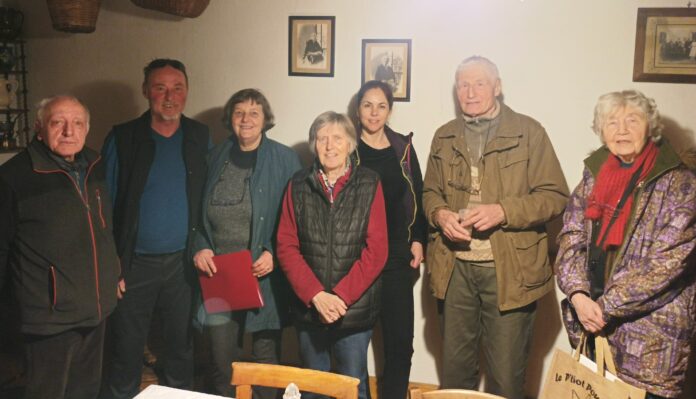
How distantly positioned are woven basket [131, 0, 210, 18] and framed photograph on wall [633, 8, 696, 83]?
6.66 ft

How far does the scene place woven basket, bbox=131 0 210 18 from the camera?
9.68 feet

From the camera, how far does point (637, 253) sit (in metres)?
2.04

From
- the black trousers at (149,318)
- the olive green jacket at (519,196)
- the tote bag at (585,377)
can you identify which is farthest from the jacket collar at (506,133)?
the black trousers at (149,318)

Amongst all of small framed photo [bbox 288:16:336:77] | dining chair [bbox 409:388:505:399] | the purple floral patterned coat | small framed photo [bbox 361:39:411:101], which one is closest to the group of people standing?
the purple floral patterned coat

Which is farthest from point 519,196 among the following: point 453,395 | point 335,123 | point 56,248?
point 56,248

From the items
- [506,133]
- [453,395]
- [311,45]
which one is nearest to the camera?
[453,395]

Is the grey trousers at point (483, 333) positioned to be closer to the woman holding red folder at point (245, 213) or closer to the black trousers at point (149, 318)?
the woman holding red folder at point (245, 213)

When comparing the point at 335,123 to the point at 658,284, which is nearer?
the point at 658,284

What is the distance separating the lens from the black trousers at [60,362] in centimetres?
224

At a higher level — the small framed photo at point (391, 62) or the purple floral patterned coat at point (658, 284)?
the small framed photo at point (391, 62)

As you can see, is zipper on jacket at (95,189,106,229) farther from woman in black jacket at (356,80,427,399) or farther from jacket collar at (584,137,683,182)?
jacket collar at (584,137,683,182)

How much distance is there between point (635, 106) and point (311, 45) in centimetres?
159

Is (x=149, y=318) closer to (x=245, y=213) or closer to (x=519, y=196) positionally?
(x=245, y=213)

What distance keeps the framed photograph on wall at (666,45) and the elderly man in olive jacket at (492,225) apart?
0.63 m
